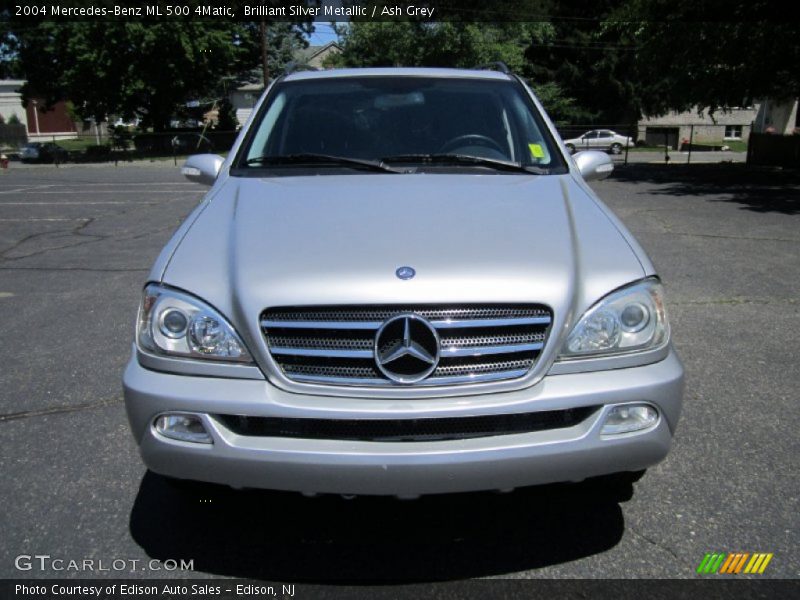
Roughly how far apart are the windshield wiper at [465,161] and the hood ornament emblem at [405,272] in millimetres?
1295

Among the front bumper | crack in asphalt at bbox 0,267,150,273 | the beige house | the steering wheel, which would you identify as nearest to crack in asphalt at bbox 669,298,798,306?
the steering wheel

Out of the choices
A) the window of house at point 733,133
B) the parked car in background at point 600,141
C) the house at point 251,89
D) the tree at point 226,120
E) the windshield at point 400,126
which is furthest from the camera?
the house at point 251,89

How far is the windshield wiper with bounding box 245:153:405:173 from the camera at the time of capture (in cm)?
349

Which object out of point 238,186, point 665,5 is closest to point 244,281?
point 238,186

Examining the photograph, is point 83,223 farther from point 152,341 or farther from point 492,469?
point 492,469

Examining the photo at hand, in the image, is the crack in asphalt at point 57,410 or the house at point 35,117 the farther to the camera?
the house at point 35,117

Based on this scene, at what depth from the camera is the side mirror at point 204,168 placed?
3973 millimetres

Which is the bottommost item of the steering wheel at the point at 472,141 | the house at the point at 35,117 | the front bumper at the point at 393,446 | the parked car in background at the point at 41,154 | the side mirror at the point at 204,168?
the house at the point at 35,117

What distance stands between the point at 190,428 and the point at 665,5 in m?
20.4

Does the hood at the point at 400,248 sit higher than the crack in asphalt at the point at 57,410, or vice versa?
the hood at the point at 400,248

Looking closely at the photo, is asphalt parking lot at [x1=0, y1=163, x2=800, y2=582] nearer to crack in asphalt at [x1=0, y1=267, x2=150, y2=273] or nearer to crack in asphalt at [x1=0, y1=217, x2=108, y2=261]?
crack in asphalt at [x1=0, y1=267, x2=150, y2=273]

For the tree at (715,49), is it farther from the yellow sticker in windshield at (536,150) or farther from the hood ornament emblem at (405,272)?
the hood ornament emblem at (405,272)

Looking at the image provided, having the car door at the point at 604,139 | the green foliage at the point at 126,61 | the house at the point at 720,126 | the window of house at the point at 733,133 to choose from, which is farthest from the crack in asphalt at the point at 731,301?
the window of house at the point at 733,133

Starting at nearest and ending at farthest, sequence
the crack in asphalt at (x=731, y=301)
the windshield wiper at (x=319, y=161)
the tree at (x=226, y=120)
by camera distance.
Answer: the windshield wiper at (x=319, y=161) → the crack in asphalt at (x=731, y=301) → the tree at (x=226, y=120)
